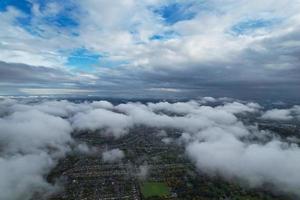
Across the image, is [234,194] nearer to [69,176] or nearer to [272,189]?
[272,189]

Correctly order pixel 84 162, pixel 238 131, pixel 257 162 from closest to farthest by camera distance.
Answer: pixel 257 162, pixel 84 162, pixel 238 131

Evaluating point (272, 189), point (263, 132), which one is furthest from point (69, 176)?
point (263, 132)

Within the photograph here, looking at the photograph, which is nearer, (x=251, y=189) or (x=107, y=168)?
(x=251, y=189)

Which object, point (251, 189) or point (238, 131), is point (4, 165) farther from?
point (238, 131)

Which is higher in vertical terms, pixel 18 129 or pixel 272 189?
pixel 18 129

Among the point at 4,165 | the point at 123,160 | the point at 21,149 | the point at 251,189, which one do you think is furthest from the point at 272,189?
the point at 21,149

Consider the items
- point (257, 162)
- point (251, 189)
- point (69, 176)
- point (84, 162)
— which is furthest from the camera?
point (84, 162)
